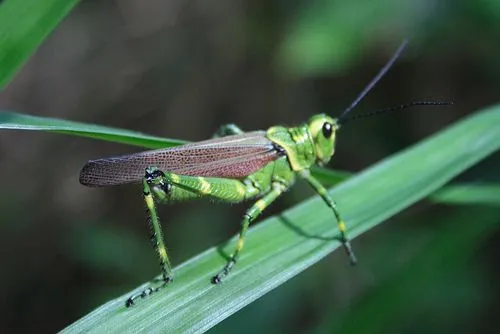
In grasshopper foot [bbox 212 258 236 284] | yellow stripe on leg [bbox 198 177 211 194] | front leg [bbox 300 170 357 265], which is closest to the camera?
grasshopper foot [bbox 212 258 236 284]

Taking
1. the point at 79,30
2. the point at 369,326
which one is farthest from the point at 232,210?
the point at 79,30

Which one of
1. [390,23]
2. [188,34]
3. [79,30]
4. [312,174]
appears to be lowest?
[312,174]

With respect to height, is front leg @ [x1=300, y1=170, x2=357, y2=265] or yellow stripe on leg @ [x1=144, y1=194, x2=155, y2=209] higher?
yellow stripe on leg @ [x1=144, y1=194, x2=155, y2=209]

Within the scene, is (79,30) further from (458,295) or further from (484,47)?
(458,295)

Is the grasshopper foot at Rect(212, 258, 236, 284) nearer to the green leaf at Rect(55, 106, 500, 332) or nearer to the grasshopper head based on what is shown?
the green leaf at Rect(55, 106, 500, 332)

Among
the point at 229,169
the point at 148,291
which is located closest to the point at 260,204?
the point at 229,169

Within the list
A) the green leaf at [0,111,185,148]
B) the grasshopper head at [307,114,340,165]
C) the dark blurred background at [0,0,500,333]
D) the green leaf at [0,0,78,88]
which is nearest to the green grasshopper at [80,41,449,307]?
the grasshopper head at [307,114,340,165]

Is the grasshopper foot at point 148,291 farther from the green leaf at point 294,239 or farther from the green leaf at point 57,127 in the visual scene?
the green leaf at point 57,127

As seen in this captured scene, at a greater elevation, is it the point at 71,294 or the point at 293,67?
the point at 293,67
